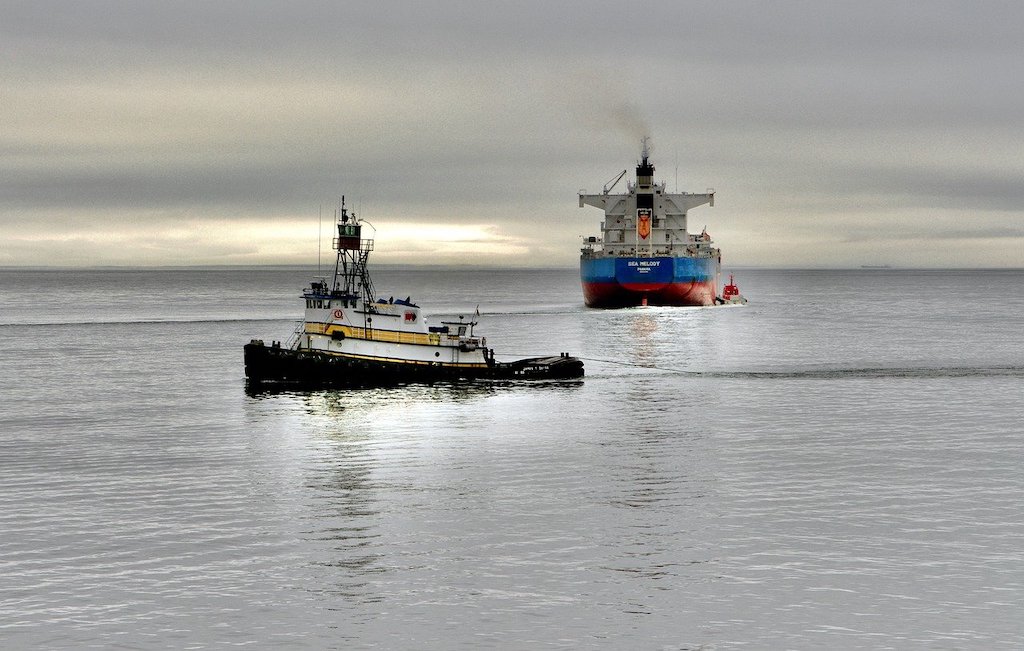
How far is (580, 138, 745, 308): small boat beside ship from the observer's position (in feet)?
443

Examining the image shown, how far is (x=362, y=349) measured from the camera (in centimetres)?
6153

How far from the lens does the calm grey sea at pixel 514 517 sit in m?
19.7

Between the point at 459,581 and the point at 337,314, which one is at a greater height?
the point at 337,314

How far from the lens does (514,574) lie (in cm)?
2245

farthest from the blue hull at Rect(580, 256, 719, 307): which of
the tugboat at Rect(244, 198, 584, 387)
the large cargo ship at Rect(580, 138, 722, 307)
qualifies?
the tugboat at Rect(244, 198, 584, 387)

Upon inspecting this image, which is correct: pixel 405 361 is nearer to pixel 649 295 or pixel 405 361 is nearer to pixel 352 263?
pixel 352 263

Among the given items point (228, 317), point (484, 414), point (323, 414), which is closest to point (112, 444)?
point (323, 414)

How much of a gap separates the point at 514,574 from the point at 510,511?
18.5ft

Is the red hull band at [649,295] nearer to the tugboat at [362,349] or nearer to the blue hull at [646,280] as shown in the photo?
the blue hull at [646,280]

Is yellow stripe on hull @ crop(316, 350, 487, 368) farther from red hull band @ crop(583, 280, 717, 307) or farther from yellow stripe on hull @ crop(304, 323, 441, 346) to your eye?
red hull band @ crop(583, 280, 717, 307)

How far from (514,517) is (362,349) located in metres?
35.4

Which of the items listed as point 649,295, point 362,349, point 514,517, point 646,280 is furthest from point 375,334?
point 649,295

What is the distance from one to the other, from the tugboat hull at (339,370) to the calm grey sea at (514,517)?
238 cm

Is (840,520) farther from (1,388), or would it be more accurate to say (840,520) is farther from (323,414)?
(1,388)
